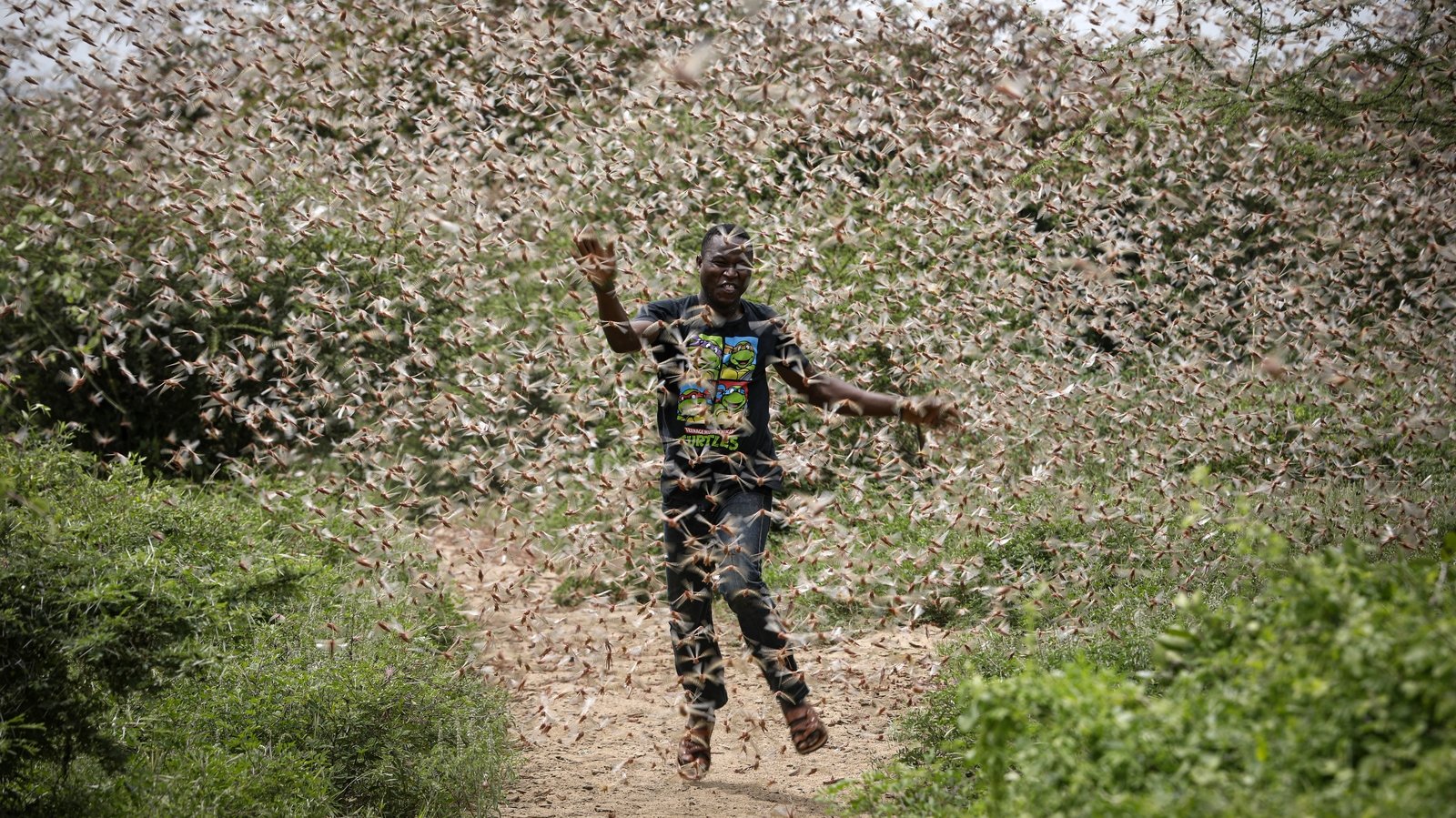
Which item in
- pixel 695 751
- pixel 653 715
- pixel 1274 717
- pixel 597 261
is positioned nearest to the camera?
pixel 1274 717

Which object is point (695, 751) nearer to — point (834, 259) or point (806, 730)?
point (806, 730)

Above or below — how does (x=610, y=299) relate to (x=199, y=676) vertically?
above

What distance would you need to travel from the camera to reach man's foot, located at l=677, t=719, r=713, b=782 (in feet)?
15.5

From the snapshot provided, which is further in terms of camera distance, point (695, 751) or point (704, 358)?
point (695, 751)

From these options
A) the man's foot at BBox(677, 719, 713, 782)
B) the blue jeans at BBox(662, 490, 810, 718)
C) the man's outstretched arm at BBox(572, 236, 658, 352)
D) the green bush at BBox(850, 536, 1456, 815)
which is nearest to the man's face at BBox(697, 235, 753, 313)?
the man's outstretched arm at BBox(572, 236, 658, 352)

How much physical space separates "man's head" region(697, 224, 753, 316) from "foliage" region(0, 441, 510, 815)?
205cm

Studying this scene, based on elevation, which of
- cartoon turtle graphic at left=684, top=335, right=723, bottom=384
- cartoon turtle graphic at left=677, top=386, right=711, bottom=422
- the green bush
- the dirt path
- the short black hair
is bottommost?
the dirt path

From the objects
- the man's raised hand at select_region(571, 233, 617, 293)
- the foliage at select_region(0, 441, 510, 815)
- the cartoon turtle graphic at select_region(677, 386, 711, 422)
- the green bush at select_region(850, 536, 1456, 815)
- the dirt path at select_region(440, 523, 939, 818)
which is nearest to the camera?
the green bush at select_region(850, 536, 1456, 815)

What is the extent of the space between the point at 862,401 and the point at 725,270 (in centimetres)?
77

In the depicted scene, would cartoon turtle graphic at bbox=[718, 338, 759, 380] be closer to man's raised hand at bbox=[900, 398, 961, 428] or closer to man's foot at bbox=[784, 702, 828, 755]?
man's raised hand at bbox=[900, 398, 961, 428]

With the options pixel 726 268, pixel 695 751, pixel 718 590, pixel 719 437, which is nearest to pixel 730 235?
pixel 726 268

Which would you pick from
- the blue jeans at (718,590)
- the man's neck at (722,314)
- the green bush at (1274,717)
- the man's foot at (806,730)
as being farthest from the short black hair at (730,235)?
the green bush at (1274,717)

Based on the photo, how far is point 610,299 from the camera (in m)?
4.49

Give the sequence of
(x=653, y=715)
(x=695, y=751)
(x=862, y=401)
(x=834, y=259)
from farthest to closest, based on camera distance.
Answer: (x=834, y=259), (x=653, y=715), (x=695, y=751), (x=862, y=401)
